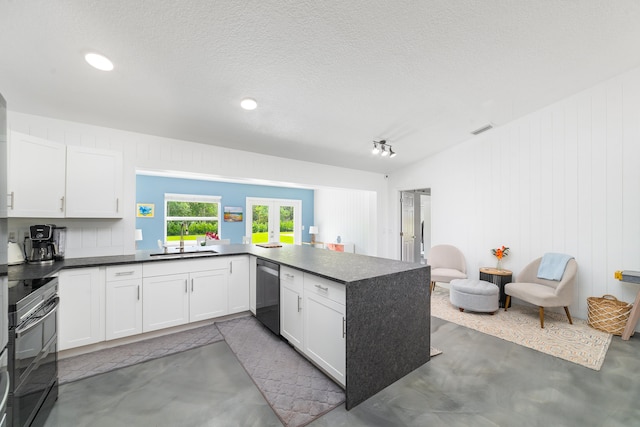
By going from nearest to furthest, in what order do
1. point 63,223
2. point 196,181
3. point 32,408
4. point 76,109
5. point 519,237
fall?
point 32,408
point 76,109
point 63,223
point 519,237
point 196,181

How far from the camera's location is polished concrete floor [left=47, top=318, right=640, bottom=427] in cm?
167

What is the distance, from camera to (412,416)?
5.56ft

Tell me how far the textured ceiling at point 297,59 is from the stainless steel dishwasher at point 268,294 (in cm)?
176

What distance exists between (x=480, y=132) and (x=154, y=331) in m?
5.28

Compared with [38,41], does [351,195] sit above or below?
below

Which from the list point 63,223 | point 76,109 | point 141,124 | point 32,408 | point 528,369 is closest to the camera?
point 32,408

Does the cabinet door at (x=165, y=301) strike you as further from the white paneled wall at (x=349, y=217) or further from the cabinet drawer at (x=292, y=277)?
the white paneled wall at (x=349, y=217)

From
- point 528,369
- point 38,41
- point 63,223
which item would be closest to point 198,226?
point 63,223


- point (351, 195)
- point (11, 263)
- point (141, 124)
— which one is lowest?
point (11, 263)

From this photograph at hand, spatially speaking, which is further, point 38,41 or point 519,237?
point 519,237

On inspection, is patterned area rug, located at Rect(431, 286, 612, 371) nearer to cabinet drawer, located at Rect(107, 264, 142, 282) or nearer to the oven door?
cabinet drawer, located at Rect(107, 264, 142, 282)

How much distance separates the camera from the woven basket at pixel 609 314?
289 centimetres

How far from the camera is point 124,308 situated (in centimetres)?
259

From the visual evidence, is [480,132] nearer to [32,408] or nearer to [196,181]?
[32,408]
